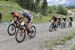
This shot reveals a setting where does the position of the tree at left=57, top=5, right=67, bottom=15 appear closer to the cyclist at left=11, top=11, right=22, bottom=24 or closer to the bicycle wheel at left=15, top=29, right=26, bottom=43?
the cyclist at left=11, top=11, right=22, bottom=24

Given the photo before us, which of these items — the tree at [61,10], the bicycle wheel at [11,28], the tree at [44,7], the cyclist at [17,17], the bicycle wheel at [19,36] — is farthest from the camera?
the tree at [61,10]

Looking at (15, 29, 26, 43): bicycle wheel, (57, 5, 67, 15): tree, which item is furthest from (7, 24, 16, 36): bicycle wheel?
(57, 5, 67, 15): tree

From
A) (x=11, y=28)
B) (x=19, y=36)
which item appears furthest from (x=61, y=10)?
(x=19, y=36)

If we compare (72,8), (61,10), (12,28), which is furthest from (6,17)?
(72,8)

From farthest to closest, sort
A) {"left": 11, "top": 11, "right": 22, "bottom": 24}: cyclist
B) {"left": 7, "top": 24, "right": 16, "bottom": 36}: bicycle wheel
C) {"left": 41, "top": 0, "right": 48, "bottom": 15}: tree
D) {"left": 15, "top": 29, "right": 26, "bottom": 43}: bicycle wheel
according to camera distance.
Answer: {"left": 41, "top": 0, "right": 48, "bottom": 15}: tree
{"left": 7, "top": 24, "right": 16, "bottom": 36}: bicycle wheel
{"left": 11, "top": 11, "right": 22, "bottom": 24}: cyclist
{"left": 15, "top": 29, "right": 26, "bottom": 43}: bicycle wheel

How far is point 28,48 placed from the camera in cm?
1345

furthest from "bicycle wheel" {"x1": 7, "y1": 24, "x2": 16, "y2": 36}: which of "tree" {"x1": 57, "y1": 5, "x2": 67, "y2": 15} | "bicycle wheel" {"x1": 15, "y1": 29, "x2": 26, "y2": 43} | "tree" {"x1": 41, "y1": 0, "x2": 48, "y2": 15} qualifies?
"tree" {"x1": 57, "y1": 5, "x2": 67, "y2": 15}

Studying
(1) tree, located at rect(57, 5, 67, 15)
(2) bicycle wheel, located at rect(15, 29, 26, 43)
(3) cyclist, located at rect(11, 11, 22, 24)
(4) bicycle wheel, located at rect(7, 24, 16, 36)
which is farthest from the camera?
(1) tree, located at rect(57, 5, 67, 15)

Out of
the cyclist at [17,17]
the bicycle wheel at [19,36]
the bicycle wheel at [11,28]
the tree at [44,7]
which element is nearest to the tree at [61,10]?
A: the tree at [44,7]

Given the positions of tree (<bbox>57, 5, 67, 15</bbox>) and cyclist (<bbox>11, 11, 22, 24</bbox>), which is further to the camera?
tree (<bbox>57, 5, 67, 15</bbox>)

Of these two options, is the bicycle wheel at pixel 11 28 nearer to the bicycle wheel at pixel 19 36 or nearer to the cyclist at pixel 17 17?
the cyclist at pixel 17 17

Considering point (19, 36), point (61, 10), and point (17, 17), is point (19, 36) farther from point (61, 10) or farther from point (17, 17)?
point (61, 10)

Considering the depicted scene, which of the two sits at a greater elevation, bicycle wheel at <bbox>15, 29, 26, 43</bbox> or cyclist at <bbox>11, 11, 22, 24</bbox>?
cyclist at <bbox>11, 11, 22, 24</bbox>

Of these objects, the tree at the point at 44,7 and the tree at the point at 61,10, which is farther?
the tree at the point at 61,10
